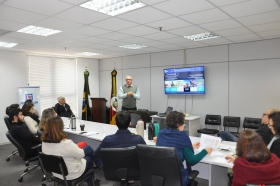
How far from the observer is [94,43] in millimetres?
5406

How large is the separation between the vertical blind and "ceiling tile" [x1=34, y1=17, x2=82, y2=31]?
3685mm

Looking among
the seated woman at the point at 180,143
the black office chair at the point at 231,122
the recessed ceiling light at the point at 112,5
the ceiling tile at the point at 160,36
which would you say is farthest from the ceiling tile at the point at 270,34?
the seated woman at the point at 180,143

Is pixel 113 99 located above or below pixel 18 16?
below

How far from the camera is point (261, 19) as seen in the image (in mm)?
3594

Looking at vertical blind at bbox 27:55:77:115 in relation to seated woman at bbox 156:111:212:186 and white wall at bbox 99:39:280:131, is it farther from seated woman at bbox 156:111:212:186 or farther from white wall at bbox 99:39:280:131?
seated woman at bbox 156:111:212:186

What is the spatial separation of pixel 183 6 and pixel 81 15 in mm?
1464

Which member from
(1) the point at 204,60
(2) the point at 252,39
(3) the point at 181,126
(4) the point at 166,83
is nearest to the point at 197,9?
(3) the point at 181,126

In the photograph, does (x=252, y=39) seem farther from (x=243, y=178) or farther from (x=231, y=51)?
(x=243, y=178)

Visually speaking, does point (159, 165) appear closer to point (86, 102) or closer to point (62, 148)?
point (62, 148)

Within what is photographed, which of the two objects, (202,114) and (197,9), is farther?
(202,114)

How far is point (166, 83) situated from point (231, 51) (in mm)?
2034

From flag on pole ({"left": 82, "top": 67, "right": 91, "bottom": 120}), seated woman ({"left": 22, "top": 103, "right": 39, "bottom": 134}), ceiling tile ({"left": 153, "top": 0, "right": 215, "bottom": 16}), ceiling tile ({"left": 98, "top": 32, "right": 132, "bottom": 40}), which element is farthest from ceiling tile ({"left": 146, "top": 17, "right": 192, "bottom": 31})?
flag on pole ({"left": 82, "top": 67, "right": 91, "bottom": 120})

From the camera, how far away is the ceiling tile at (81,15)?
3.09 metres

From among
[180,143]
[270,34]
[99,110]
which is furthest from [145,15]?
[99,110]
